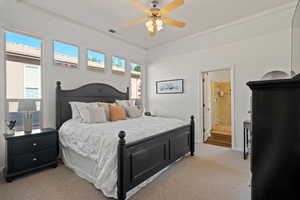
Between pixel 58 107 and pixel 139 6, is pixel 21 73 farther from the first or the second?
pixel 139 6

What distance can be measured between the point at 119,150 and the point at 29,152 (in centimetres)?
182

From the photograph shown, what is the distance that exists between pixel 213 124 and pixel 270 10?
14.1 ft

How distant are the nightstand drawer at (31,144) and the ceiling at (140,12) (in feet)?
8.58

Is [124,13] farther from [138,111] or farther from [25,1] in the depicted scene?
[138,111]

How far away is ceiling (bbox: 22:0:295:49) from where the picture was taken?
2.99 meters

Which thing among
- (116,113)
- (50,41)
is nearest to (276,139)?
(116,113)

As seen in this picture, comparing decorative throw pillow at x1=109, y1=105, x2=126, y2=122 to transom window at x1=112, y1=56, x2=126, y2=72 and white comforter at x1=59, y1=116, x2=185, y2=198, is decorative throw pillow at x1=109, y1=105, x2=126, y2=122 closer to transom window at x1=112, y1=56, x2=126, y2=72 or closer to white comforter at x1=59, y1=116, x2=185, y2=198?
white comforter at x1=59, y1=116, x2=185, y2=198

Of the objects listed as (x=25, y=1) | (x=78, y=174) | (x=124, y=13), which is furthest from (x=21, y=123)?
(x=124, y=13)

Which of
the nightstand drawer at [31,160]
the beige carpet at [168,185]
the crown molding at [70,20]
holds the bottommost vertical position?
the beige carpet at [168,185]

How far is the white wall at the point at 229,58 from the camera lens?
337cm

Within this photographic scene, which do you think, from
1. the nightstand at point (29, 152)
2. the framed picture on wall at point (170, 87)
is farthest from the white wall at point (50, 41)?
the framed picture on wall at point (170, 87)

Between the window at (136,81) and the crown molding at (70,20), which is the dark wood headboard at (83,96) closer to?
the window at (136,81)

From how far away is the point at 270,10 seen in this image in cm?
328

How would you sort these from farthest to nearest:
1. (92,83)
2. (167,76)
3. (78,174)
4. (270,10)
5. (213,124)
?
(213,124) → (167,76) → (92,83) → (270,10) → (78,174)
